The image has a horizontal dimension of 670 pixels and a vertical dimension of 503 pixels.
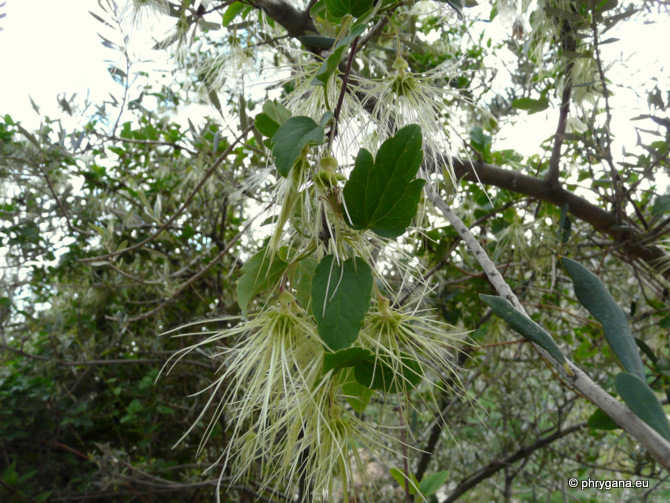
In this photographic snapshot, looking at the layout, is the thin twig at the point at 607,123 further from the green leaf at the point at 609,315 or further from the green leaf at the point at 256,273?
the green leaf at the point at 256,273

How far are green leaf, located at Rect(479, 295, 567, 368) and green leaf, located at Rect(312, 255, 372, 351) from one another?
0.10 meters

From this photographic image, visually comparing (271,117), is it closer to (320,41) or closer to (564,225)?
(320,41)

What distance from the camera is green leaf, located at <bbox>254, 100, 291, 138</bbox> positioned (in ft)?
1.42

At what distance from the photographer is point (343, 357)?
0.37 meters

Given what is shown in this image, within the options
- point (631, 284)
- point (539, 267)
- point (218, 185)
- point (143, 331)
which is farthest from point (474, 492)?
point (218, 185)

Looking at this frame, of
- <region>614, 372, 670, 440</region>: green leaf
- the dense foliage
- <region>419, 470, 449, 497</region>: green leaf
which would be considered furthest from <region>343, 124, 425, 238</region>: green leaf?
<region>419, 470, 449, 497</region>: green leaf

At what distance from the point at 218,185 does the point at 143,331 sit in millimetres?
559

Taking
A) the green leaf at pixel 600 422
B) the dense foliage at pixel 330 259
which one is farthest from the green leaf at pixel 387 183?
the green leaf at pixel 600 422

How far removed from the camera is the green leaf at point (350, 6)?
0.43 meters

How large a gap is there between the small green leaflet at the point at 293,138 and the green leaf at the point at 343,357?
15 cm

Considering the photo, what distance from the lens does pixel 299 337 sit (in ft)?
1.54

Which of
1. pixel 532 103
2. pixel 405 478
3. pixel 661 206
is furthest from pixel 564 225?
pixel 405 478

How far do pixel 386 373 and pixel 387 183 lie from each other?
0.19 metres

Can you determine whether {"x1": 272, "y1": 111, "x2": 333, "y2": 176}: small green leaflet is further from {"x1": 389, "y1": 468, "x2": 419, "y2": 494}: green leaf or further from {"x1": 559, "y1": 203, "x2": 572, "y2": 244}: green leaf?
{"x1": 559, "y1": 203, "x2": 572, "y2": 244}: green leaf
